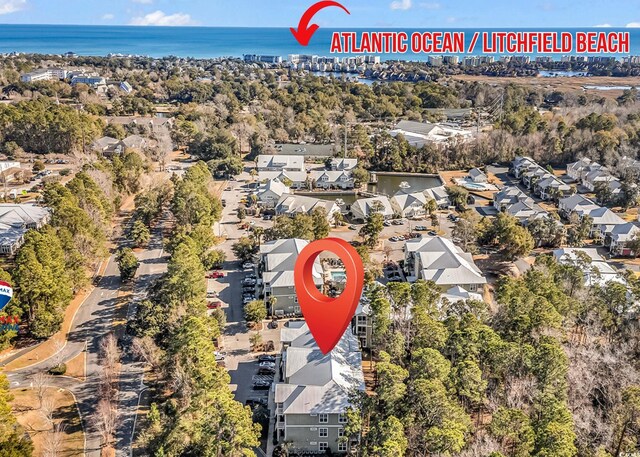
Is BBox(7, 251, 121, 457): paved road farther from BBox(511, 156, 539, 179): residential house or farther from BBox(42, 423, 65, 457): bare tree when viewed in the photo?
BBox(511, 156, 539, 179): residential house

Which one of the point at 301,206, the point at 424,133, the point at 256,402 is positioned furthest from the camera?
the point at 424,133

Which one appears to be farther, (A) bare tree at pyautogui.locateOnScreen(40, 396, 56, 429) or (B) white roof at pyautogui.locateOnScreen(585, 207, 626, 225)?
(B) white roof at pyautogui.locateOnScreen(585, 207, 626, 225)

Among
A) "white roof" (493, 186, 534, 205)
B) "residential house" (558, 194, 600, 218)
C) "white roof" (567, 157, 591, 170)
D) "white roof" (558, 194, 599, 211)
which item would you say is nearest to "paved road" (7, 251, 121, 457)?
"white roof" (493, 186, 534, 205)

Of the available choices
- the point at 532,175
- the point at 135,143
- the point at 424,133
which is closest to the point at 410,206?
the point at 532,175

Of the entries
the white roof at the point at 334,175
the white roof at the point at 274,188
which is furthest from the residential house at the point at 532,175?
the white roof at the point at 274,188

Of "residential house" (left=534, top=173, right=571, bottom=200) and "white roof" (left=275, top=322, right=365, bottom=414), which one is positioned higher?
"residential house" (left=534, top=173, right=571, bottom=200)

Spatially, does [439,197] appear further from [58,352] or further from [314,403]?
[58,352]

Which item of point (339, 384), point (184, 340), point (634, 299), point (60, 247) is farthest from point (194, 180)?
point (634, 299)

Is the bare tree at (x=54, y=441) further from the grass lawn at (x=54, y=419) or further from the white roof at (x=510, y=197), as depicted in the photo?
the white roof at (x=510, y=197)
